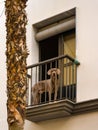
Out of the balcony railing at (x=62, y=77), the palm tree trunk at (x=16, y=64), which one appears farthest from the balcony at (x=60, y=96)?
the palm tree trunk at (x=16, y=64)

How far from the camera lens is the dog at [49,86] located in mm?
12438

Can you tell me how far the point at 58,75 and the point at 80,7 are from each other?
180 cm

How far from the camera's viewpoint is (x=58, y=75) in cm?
1250

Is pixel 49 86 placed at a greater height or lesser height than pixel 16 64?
greater

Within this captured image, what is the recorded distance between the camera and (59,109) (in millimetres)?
11789

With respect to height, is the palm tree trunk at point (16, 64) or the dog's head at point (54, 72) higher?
the dog's head at point (54, 72)

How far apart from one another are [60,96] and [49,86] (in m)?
0.38

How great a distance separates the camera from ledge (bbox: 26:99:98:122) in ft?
38.4

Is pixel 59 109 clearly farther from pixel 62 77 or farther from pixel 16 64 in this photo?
pixel 16 64

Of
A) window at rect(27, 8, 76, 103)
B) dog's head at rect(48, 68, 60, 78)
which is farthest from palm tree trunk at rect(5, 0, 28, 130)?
dog's head at rect(48, 68, 60, 78)

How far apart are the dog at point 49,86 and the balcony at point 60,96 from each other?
72 mm

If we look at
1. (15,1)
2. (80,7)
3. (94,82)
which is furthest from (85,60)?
(15,1)

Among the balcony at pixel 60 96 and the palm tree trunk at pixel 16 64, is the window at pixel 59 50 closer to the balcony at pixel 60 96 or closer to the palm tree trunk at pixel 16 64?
the balcony at pixel 60 96

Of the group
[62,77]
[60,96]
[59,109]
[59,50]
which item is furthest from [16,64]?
[59,50]
